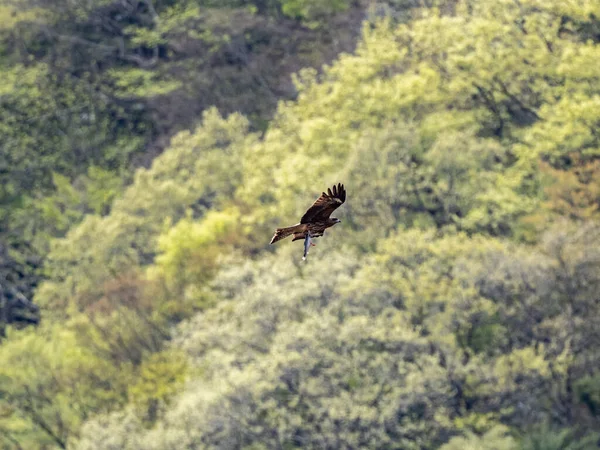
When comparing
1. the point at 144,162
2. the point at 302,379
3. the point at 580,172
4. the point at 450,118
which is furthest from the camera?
the point at 144,162

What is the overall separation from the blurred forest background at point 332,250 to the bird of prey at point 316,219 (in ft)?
62.3

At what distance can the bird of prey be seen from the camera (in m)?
15.1

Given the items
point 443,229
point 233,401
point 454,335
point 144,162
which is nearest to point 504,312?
point 454,335

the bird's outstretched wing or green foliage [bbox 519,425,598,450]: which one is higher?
the bird's outstretched wing

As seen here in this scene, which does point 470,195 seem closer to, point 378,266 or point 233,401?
point 378,266

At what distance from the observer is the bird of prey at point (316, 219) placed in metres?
15.1

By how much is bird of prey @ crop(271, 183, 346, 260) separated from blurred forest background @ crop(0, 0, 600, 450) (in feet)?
62.3

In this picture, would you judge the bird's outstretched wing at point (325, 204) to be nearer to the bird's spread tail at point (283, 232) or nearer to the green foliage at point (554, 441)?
the bird's spread tail at point (283, 232)

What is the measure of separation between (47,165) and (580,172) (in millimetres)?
29444

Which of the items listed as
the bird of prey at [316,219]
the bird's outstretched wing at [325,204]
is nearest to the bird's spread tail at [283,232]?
the bird of prey at [316,219]

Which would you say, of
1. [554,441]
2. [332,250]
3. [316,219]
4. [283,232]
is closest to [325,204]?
[316,219]

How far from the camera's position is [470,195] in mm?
39875

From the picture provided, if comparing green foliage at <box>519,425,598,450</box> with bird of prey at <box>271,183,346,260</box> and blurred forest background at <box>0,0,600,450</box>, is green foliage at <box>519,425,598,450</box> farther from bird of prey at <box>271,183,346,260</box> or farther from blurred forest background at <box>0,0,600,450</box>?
bird of prey at <box>271,183,346,260</box>

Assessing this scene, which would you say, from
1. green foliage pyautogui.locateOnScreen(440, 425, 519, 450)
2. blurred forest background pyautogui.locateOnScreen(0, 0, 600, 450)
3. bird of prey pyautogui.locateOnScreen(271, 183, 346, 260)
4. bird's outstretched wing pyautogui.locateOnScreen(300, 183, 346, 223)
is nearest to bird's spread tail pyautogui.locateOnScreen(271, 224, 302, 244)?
bird of prey pyautogui.locateOnScreen(271, 183, 346, 260)
